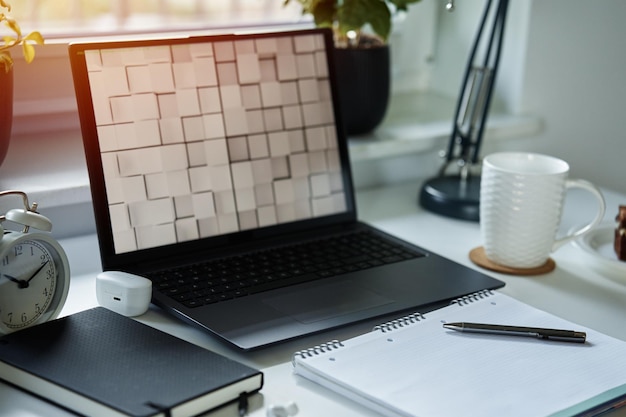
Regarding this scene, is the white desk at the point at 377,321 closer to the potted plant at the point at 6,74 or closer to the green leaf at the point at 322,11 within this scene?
the potted plant at the point at 6,74

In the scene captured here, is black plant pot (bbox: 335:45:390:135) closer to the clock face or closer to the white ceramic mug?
the white ceramic mug

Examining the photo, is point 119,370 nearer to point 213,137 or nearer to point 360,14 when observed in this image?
point 213,137

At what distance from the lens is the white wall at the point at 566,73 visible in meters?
1.55

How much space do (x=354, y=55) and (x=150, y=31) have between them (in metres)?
0.33

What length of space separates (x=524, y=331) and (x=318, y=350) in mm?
215

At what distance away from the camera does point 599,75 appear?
1628 millimetres

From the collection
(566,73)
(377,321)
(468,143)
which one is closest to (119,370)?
(377,321)

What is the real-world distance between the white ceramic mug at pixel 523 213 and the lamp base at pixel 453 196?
169mm

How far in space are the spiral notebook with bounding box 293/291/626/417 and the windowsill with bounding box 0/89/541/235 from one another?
0.47 meters

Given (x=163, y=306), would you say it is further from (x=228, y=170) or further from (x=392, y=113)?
(x=392, y=113)

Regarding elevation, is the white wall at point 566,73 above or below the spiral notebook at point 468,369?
above

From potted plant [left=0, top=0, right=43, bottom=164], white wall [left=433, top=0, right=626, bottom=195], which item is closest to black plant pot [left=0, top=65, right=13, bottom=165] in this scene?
potted plant [left=0, top=0, right=43, bottom=164]

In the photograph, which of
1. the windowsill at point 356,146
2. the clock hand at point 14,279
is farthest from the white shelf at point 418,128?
the clock hand at point 14,279

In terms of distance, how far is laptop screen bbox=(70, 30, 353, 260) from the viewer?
99 centimetres
